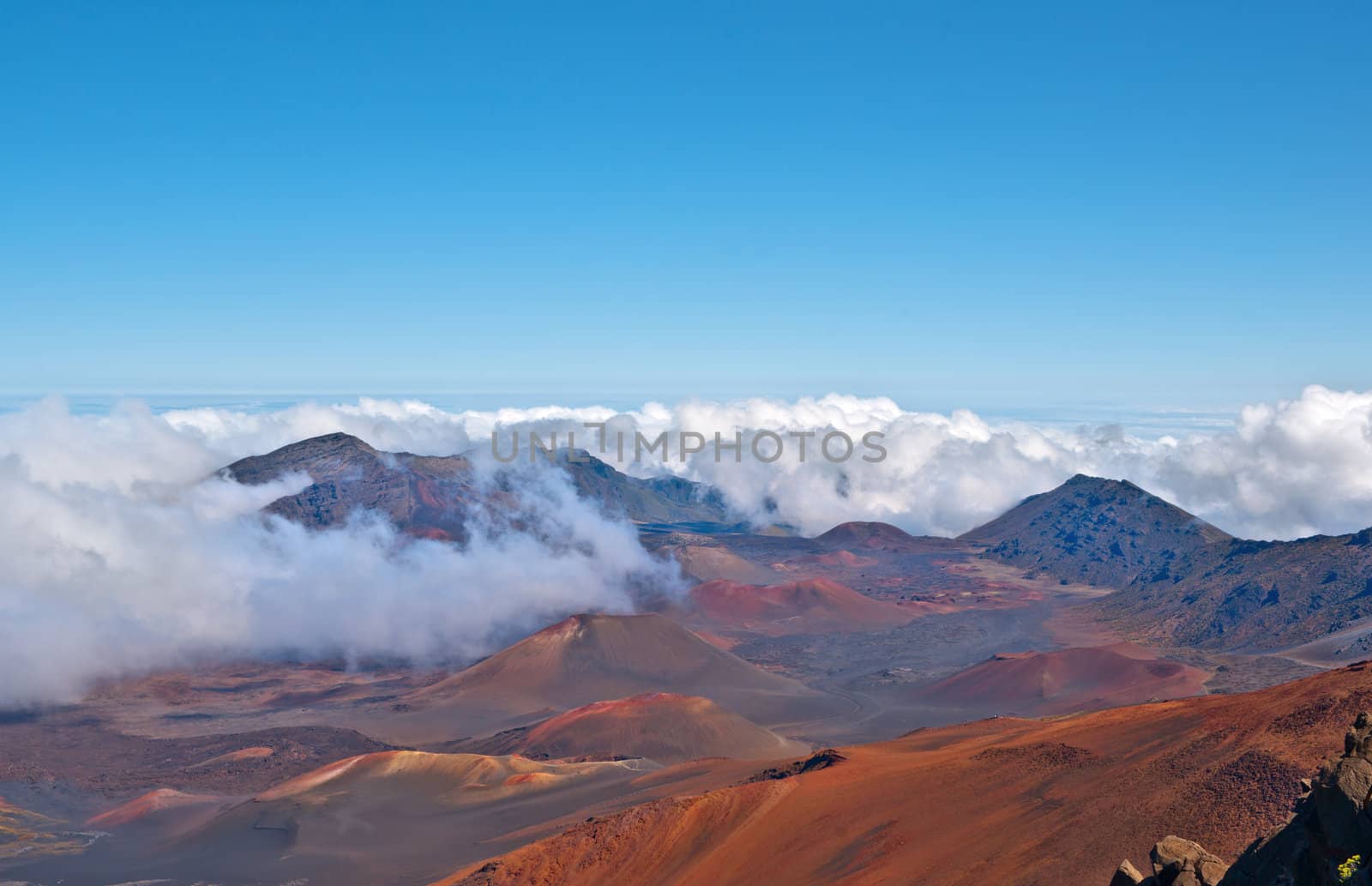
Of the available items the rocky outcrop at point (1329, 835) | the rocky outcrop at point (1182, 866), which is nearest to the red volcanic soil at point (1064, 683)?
the rocky outcrop at point (1182, 866)

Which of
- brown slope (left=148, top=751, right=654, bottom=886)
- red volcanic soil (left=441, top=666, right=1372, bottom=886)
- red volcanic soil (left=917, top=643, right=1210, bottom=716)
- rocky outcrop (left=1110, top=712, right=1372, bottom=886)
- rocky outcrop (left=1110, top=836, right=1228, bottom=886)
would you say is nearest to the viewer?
rocky outcrop (left=1110, top=712, right=1372, bottom=886)

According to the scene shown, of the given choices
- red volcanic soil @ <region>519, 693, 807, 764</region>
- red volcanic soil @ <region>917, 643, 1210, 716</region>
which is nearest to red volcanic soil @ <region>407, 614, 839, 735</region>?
red volcanic soil @ <region>917, 643, 1210, 716</region>

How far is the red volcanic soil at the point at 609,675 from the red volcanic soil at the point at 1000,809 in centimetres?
7499

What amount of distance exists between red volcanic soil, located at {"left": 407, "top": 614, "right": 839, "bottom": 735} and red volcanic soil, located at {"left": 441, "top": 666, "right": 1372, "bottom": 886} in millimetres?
74995

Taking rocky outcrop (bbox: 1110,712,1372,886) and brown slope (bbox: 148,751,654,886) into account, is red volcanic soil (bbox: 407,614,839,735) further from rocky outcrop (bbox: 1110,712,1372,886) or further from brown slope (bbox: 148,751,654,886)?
rocky outcrop (bbox: 1110,712,1372,886)

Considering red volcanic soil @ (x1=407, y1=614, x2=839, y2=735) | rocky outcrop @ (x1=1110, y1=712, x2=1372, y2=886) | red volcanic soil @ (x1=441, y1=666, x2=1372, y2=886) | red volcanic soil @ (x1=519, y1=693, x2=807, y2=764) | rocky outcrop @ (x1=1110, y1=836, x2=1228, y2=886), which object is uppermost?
rocky outcrop @ (x1=1110, y1=712, x2=1372, y2=886)

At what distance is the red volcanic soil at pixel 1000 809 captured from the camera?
3797 cm

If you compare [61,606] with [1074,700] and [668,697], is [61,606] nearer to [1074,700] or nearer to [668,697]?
[668,697]

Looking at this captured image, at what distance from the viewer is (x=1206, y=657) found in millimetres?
135500

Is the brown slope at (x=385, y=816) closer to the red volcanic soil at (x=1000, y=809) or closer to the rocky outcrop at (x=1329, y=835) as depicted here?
the red volcanic soil at (x=1000, y=809)

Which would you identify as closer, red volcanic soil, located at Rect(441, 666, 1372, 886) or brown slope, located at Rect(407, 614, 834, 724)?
red volcanic soil, located at Rect(441, 666, 1372, 886)

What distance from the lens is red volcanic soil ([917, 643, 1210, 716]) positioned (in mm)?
115438

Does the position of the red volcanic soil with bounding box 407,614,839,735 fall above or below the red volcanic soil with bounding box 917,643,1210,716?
below

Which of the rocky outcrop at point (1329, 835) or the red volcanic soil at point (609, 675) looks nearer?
the rocky outcrop at point (1329, 835)
